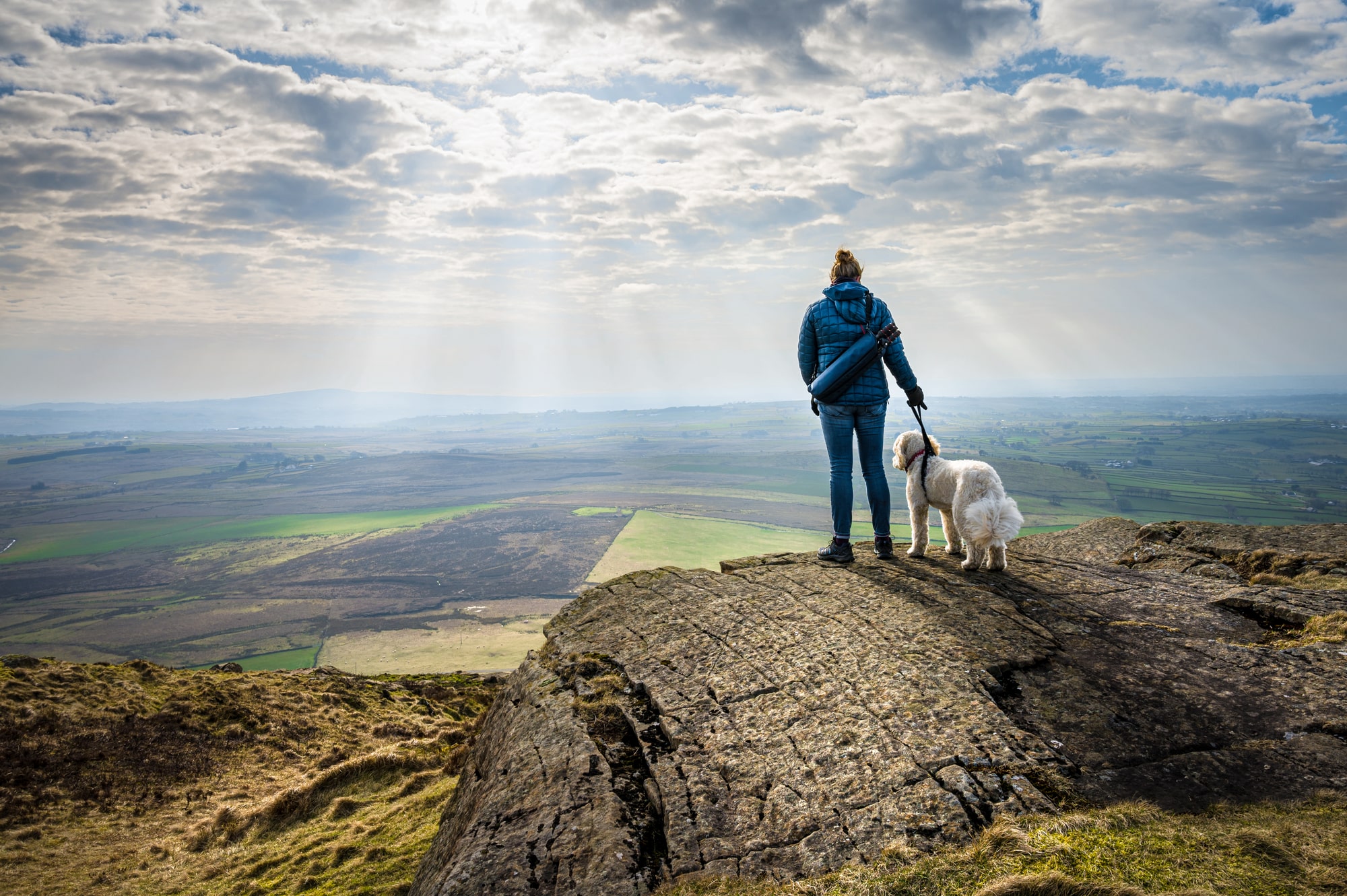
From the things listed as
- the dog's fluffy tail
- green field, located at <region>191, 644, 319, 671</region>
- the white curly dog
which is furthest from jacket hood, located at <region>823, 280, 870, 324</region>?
green field, located at <region>191, 644, 319, 671</region>

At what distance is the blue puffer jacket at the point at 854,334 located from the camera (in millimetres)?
8672

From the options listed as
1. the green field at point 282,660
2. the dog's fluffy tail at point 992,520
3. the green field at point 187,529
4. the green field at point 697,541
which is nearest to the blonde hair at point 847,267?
the dog's fluffy tail at point 992,520

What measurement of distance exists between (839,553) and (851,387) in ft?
8.06

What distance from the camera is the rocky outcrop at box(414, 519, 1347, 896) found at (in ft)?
13.4

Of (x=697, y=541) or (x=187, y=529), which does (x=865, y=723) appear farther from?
(x=187, y=529)

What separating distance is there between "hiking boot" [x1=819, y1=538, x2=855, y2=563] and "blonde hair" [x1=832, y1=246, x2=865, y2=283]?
3.78 metres

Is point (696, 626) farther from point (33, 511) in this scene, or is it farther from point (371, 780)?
point (33, 511)

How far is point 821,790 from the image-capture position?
4359 millimetres

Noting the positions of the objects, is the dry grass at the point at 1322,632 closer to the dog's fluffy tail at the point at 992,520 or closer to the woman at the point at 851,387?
the dog's fluffy tail at the point at 992,520

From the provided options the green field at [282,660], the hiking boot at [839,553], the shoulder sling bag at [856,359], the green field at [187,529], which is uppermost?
the shoulder sling bag at [856,359]

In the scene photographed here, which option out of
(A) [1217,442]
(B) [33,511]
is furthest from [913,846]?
(B) [33,511]

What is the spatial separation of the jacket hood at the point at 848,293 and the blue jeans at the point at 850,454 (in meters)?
1.50

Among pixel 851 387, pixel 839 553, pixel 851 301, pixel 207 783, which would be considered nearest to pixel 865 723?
pixel 839 553

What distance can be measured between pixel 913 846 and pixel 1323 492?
9269 centimetres
